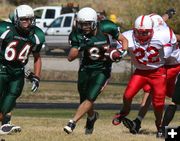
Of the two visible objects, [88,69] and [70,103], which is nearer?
[88,69]

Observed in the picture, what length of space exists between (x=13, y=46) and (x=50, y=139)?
1.79m

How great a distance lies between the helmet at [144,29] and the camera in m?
13.2

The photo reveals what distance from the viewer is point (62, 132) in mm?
12625

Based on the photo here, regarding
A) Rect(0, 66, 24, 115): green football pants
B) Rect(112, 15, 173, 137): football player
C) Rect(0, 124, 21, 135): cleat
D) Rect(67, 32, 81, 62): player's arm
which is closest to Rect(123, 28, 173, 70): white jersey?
Rect(112, 15, 173, 137): football player

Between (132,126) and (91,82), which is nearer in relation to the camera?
(91,82)

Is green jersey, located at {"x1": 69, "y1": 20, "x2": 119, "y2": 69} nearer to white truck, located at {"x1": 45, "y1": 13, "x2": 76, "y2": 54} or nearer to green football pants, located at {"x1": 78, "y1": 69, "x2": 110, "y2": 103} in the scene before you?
green football pants, located at {"x1": 78, "y1": 69, "x2": 110, "y2": 103}

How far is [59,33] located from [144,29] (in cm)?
2541

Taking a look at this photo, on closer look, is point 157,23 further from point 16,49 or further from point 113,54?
point 16,49

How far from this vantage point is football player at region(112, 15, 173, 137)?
1329 cm

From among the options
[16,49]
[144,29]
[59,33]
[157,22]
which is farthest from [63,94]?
[59,33]

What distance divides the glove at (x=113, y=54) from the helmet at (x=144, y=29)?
0.72 metres

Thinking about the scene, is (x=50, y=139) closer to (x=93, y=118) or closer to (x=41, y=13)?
(x=93, y=118)

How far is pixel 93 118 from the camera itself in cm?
1336

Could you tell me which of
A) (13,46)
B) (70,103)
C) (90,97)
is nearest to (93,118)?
(90,97)
